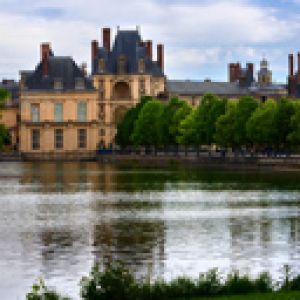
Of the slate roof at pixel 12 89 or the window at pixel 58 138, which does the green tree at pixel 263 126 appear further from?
the slate roof at pixel 12 89

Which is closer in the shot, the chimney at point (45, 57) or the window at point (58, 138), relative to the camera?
the chimney at point (45, 57)

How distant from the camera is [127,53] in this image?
167500 mm

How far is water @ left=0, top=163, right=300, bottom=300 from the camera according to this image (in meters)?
29.5

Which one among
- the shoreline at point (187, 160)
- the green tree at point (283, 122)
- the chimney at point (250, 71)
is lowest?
the shoreline at point (187, 160)

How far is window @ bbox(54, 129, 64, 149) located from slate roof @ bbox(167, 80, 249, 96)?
22.3m

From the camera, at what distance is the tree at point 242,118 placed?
112m

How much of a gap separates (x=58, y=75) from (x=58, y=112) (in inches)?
241

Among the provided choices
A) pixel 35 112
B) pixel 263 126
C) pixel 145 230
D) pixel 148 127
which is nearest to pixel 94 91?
pixel 35 112

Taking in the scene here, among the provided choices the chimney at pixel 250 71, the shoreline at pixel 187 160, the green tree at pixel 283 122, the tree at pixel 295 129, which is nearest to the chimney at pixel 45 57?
the shoreline at pixel 187 160

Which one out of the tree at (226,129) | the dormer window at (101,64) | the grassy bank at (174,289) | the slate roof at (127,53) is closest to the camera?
the grassy bank at (174,289)

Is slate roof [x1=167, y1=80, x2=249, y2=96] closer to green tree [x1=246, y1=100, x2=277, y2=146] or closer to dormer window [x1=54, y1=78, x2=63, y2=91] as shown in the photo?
dormer window [x1=54, y1=78, x2=63, y2=91]

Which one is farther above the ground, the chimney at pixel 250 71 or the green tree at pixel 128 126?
the chimney at pixel 250 71

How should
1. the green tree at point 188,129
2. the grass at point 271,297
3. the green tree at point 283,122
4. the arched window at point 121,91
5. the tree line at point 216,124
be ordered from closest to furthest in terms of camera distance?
the grass at point 271,297 < the green tree at point 283,122 < the tree line at point 216,124 < the green tree at point 188,129 < the arched window at point 121,91

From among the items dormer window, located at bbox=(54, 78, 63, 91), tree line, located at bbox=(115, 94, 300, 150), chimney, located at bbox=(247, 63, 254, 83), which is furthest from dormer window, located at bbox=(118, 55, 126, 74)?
chimney, located at bbox=(247, 63, 254, 83)
